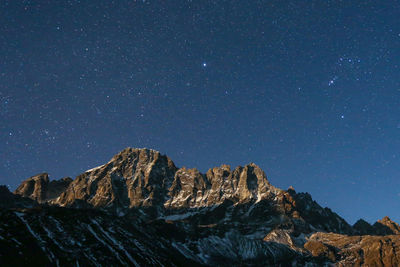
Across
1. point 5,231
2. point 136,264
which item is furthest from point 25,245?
point 136,264

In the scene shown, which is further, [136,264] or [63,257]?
[136,264]

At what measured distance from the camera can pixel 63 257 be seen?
479 feet

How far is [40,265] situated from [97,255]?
3425cm

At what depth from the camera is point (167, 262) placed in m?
192

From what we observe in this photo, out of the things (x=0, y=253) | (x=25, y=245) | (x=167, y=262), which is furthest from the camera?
(x=167, y=262)

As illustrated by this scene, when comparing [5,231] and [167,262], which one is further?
[167,262]

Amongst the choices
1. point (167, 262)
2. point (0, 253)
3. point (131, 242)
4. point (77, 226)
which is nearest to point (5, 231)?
point (0, 253)

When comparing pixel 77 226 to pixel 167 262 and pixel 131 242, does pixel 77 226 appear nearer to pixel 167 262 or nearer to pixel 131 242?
pixel 131 242

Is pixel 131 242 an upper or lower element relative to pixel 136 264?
upper

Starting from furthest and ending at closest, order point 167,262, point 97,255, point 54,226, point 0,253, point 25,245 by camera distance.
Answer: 1. point 167,262
2. point 54,226
3. point 97,255
4. point 25,245
5. point 0,253

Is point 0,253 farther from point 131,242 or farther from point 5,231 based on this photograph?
point 131,242

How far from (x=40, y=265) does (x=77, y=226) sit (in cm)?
5463

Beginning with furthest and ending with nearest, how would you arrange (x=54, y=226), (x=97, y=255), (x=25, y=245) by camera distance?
(x=54, y=226) → (x=97, y=255) → (x=25, y=245)

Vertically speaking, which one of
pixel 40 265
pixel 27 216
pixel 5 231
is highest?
pixel 27 216
